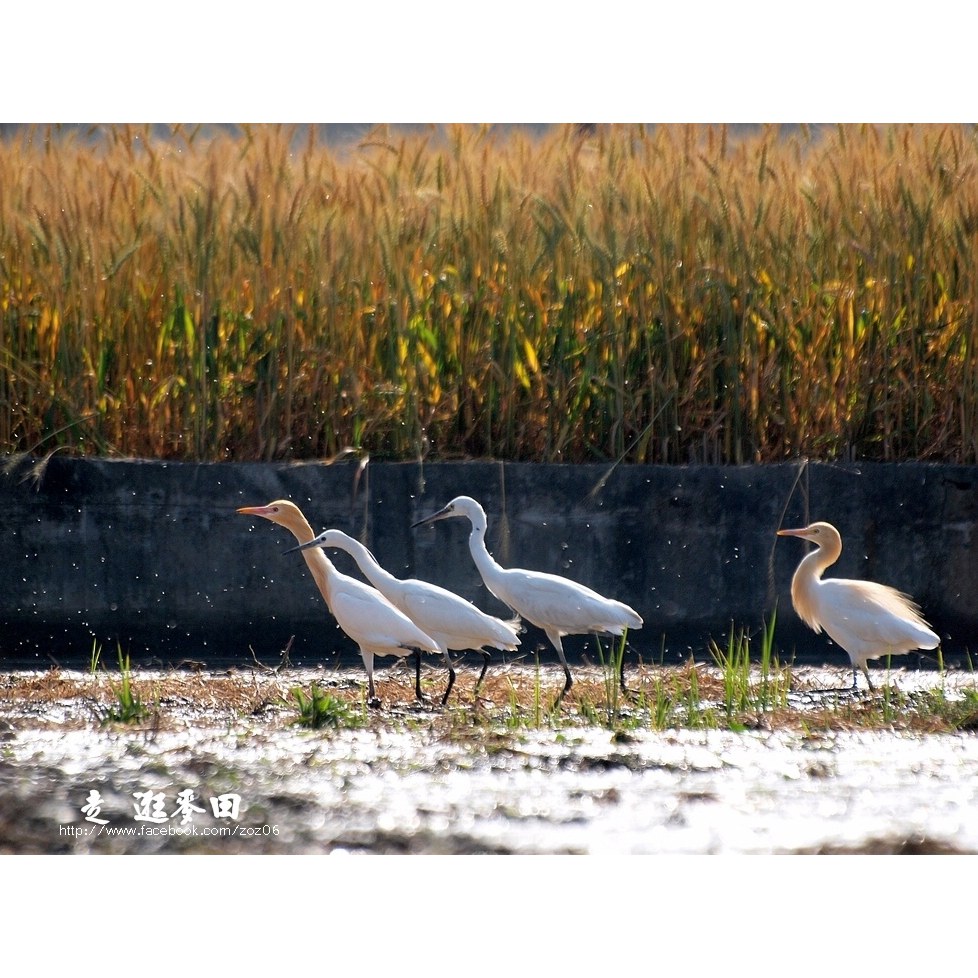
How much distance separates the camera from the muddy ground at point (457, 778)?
364cm

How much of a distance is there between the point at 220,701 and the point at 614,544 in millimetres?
1452

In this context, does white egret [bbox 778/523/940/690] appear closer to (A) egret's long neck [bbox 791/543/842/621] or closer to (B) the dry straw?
(A) egret's long neck [bbox 791/543/842/621]

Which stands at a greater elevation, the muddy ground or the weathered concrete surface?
the weathered concrete surface

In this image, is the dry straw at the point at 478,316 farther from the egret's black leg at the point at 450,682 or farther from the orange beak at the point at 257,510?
the egret's black leg at the point at 450,682

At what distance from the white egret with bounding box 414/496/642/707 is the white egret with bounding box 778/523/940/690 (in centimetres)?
59

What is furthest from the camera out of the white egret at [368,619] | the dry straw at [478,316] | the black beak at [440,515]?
the dry straw at [478,316]

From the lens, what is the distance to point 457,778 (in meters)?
4.00

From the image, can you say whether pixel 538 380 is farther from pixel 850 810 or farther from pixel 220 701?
pixel 850 810

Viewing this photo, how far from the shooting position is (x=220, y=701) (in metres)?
4.76

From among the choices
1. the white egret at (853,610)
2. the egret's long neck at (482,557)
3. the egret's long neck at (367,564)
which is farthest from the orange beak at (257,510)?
the white egret at (853,610)

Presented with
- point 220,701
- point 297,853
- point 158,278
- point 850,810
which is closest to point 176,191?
point 158,278

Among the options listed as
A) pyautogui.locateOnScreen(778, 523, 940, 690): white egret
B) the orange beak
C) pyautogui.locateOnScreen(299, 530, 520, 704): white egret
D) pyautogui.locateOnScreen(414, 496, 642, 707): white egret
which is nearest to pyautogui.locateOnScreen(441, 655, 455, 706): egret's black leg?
pyautogui.locateOnScreen(299, 530, 520, 704): white egret

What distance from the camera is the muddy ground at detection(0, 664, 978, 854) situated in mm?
3641

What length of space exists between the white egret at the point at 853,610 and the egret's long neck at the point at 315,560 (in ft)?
4.86
